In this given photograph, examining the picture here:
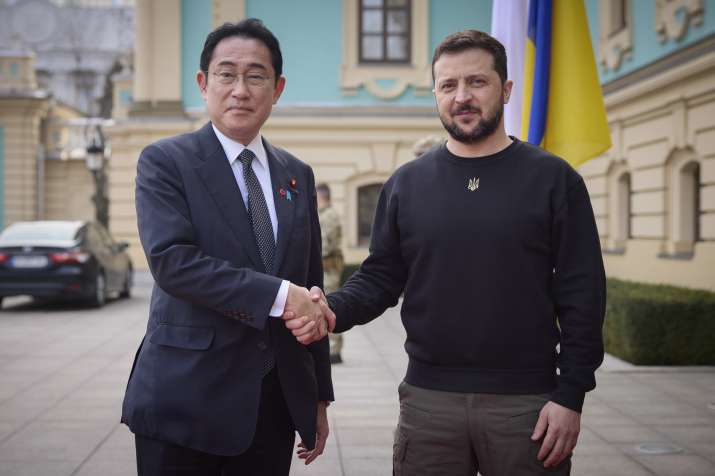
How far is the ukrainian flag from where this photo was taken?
14.5 feet

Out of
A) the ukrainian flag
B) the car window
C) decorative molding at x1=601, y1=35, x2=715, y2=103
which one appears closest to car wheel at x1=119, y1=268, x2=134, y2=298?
the car window

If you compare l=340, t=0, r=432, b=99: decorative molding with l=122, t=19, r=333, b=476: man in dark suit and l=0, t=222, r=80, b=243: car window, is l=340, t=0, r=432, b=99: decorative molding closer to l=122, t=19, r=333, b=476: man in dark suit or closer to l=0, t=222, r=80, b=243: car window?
l=0, t=222, r=80, b=243: car window

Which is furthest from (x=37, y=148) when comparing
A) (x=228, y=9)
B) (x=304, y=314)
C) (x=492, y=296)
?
(x=492, y=296)

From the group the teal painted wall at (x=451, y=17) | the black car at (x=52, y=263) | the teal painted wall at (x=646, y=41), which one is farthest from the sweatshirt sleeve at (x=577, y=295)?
the teal painted wall at (x=451, y=17)

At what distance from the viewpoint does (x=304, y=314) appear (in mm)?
2855

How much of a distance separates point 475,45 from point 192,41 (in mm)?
18991

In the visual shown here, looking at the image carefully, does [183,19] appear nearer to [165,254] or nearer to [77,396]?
[77,396]

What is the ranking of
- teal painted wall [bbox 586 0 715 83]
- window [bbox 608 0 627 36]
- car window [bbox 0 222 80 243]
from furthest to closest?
window [bbox 608 0 627 36] < car window [bbox 0 222 80 243] < teal painted wall [bbox 586 0 715 83]

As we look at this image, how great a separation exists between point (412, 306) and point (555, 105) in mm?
1966

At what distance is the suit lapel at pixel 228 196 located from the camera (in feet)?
9.48

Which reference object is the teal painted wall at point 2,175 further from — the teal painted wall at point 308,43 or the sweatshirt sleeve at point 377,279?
the sweatshirt sleeve at point 377,279

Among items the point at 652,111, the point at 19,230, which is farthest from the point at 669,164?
the point at 19,230

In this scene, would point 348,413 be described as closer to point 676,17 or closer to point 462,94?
point 462,94

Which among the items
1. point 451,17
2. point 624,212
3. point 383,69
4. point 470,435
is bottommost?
point 470,435
